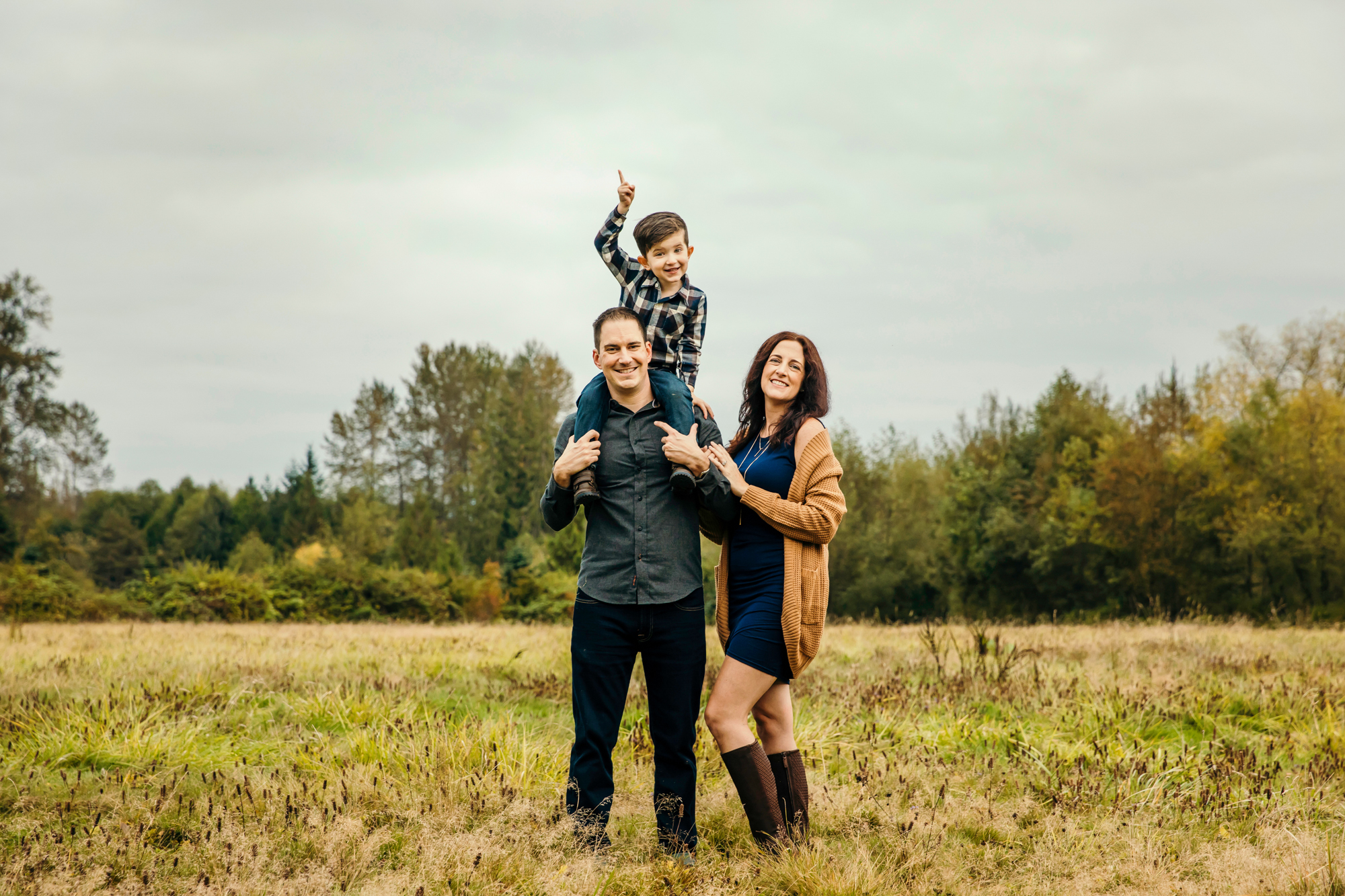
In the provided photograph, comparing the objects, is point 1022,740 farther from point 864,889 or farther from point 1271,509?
point 1271,509

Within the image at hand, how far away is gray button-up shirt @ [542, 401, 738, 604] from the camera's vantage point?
371 centimetres

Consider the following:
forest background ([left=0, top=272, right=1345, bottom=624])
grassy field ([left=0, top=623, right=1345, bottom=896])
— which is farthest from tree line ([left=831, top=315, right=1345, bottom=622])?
grassy field ([left=0, top=623, right=1345, bottom=896])

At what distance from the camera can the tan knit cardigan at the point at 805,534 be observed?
371cm

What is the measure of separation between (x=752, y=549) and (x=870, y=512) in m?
37.0

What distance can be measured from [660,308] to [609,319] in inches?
22.5

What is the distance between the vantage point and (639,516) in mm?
3773

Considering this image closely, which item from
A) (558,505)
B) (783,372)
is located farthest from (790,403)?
(558,505)

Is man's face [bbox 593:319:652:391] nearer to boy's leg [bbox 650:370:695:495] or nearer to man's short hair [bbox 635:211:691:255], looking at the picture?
boy's leg [bbox 650:370:695:495]

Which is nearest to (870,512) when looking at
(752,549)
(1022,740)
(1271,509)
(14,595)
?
(1271,509)

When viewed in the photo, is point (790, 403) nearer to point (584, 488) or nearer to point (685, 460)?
point (685, 460)

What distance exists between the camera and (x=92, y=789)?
4.61 metres

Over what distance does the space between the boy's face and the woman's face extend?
66 cm

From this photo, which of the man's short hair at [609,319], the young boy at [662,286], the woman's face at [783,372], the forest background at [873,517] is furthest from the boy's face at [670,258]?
the forest background at [873,517]

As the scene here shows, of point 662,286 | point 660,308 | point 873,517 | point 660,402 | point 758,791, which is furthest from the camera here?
point 873,517
